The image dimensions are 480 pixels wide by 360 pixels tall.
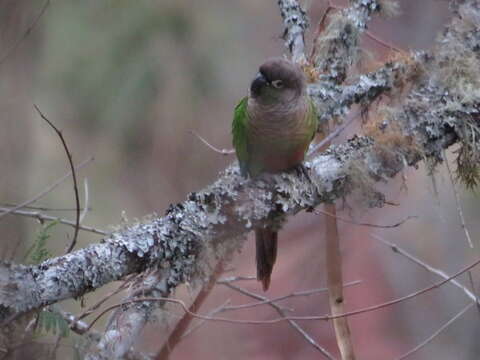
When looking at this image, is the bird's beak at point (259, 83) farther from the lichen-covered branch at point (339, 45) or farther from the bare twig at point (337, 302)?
the bare twig at point (337, 302)

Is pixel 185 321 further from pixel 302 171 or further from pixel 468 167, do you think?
pixel 468 167

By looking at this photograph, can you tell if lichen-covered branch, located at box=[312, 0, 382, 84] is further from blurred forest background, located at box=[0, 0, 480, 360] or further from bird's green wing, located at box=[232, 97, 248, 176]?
bird's green wing, located at box=[232, 97, 248, 176]

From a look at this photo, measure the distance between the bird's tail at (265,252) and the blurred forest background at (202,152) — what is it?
1.73ft

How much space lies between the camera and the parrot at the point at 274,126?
2.27 m

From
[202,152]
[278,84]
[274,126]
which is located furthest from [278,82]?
[202,152]

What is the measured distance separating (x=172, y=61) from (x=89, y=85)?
0.40 meters

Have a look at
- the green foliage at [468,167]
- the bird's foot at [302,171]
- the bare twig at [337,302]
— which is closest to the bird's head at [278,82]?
the bird's foot at [302,171]

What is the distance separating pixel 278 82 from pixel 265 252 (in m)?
0.54

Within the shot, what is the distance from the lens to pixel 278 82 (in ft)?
7.60

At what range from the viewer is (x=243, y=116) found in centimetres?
245

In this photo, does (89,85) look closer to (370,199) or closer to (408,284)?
(370,199)

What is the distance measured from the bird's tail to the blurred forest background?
53 cm

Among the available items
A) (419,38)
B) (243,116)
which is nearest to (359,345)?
(419,38)

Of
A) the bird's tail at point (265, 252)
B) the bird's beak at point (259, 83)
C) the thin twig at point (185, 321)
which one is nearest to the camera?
the thin twig at point (185, 321)
